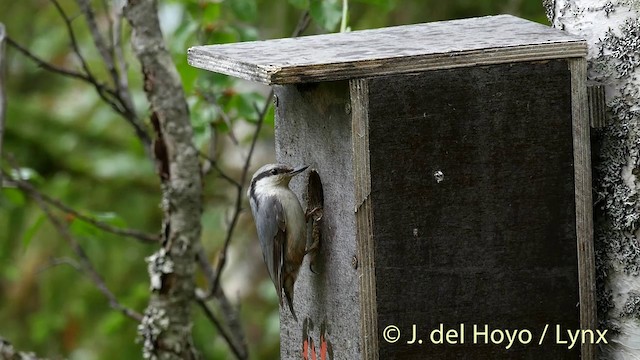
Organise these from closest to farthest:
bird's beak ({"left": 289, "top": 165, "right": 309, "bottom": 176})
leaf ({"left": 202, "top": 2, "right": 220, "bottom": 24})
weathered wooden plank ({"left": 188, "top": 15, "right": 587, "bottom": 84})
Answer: weathered wooden plank ({"left": 188, "top": 15, "right": 587, "bottom": 84}), bird's beak ({"left": 289, "top": 165, "right": 309, "bottom": 176}), leaf ({"left": 202, "top": 2, "right": 220, "bottom": 24})

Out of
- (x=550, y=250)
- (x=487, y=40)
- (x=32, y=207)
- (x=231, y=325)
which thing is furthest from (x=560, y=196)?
(x=32, y=207)

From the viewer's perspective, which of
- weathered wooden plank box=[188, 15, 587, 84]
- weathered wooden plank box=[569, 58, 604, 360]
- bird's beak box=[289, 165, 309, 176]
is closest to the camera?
weathered wooden plank box=[188, 15, 587, 84]

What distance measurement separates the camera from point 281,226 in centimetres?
231

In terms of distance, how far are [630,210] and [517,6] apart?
190 cm

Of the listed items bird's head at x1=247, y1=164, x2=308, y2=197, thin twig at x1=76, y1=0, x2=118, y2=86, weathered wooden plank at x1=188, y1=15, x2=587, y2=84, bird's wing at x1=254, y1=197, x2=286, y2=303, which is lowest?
bird's wing at x1=254, y1=197, x2=286, y2=303

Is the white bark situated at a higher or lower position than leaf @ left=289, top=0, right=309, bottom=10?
lower

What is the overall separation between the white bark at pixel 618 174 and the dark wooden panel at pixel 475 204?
0.34 feet

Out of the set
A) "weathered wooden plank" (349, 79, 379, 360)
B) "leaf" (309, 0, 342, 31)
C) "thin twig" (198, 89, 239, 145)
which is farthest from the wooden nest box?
"thin twig" (198, 89, 239, 145)

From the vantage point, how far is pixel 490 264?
6.20 ft

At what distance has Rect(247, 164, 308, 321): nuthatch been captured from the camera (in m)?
2.23

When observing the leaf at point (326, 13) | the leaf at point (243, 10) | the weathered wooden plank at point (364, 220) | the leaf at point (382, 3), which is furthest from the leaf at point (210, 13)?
the weathered wooden plank at point (364, 220)

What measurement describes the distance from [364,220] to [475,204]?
8.6 inches

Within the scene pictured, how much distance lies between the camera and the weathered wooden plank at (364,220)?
5.96ft

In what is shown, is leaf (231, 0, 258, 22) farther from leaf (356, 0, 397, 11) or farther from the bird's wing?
the bird's wing
